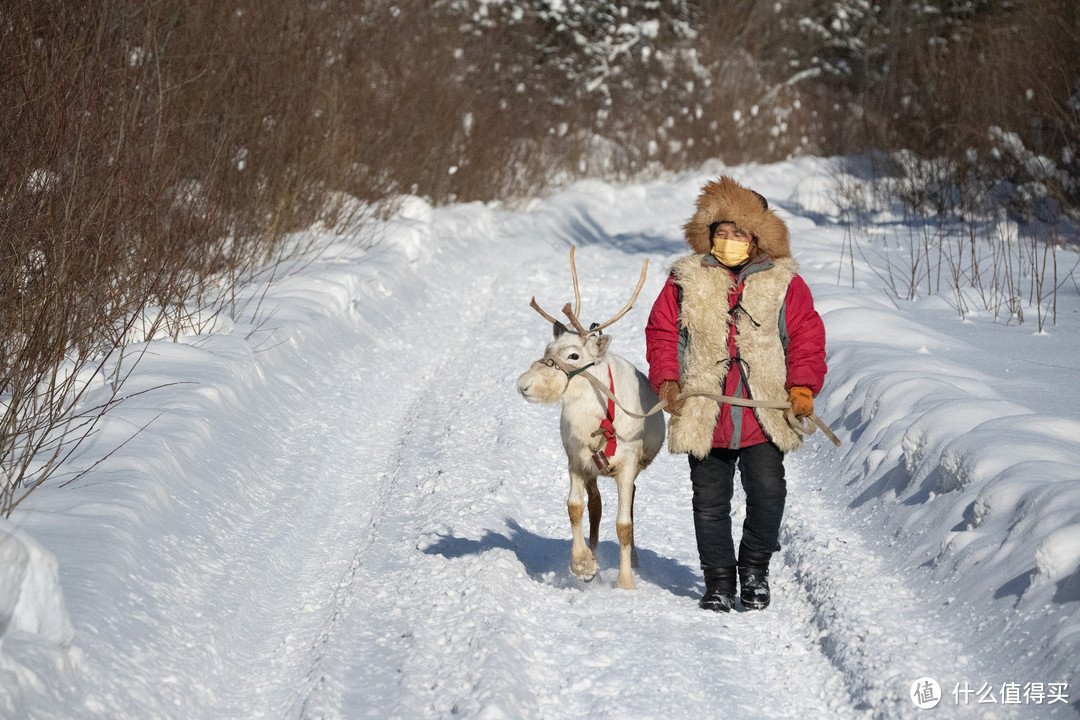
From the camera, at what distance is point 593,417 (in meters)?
4.61

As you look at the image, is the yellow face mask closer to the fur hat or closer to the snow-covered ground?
the fur hat

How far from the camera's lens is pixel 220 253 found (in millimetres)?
7984

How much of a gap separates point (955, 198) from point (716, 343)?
1403cm

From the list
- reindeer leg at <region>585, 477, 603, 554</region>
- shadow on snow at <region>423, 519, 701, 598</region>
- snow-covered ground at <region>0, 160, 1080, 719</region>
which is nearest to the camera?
snow-covered ground at <region>0, 160, 1080, 719</region>

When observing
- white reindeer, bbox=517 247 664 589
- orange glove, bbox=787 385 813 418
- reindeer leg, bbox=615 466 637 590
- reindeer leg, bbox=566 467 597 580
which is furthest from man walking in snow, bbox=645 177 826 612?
reindeer leg, bbox=566 467 597 580

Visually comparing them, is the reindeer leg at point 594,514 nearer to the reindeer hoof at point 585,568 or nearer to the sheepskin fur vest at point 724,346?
the reindeer hoof at point 585,568

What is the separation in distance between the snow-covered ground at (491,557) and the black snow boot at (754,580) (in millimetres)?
131

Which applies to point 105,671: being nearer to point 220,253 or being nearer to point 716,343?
point 716,343

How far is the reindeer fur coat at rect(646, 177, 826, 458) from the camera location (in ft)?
14.7

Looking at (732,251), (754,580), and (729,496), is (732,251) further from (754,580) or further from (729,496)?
(754,580)

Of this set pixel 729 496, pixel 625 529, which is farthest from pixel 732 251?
pixel 625 529

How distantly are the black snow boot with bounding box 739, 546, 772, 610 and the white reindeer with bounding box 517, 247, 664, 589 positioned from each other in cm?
52

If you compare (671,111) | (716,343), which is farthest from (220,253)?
(671,111)

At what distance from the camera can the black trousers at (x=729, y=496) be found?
4.50 meters
